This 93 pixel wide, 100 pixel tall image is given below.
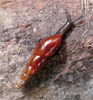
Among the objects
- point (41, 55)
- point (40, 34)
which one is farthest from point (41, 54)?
point (40, 34)

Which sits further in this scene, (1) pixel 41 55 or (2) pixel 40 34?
(2) pixel 40 34

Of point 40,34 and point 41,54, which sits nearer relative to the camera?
point 41,54

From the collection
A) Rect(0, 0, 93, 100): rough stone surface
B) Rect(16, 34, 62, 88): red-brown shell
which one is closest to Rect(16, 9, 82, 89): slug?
Result: Rect(16, 34, 62, 88): red-brown shell

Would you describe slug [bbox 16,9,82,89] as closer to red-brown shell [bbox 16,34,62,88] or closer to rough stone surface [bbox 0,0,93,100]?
red-brown shell [bbox 16,34,62,88]

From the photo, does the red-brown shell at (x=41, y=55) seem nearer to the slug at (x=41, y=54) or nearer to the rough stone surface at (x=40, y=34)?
the slug at (x=41, y=54)

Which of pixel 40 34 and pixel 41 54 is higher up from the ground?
pixel 40 34

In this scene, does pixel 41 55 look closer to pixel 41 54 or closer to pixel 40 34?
pixel 41 54

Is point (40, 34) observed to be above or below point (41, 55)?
above

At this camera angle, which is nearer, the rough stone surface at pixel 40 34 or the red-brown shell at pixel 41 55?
the red-brown shell at pixel 41 55

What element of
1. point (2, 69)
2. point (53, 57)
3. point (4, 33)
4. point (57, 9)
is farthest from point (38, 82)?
point (57, 9)

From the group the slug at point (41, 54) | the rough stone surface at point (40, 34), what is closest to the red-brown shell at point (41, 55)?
the slug at point (41, 54)

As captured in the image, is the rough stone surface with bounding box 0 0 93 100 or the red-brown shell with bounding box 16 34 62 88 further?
the rough stone surface with bounding box 0 0 93 100
